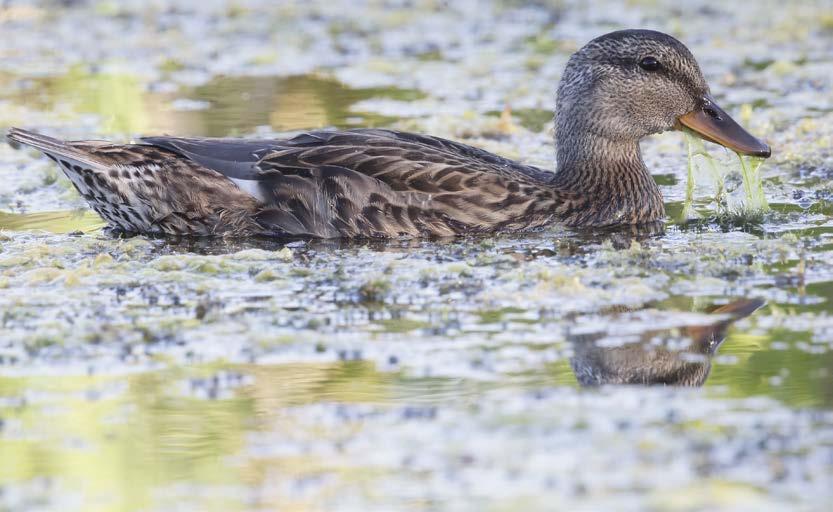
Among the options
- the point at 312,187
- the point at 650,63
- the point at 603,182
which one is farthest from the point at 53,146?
the point at 650,63

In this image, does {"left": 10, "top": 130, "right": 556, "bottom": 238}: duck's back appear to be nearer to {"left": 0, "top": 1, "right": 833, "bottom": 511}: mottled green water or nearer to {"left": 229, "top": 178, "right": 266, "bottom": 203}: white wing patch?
{"left": 229, "top": 178, "right": 266, "bottom": 203}: white wing patch

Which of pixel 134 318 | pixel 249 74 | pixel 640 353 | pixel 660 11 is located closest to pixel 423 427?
pixel 640 353

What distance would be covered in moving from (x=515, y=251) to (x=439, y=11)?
30.4ft

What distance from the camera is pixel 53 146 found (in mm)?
8461

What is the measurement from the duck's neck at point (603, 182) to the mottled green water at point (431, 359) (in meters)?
0.29

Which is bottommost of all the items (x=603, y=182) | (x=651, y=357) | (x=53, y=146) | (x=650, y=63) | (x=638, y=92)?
(x=651, y=357)

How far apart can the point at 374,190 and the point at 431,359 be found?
2468mm

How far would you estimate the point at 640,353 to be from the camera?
19.6ft

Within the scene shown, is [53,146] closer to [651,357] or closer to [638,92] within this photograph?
[638,92]

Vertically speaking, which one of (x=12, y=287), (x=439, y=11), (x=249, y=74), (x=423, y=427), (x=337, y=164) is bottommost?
(x=423, y=427)

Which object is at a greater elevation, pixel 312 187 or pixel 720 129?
pixel 720 129

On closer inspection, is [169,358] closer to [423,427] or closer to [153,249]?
[423,427]

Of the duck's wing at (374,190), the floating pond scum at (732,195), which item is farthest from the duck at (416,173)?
the floating pond scum at (732,195)

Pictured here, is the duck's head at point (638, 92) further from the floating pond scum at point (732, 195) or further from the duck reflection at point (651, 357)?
the duck reflection at point (651, 357)
